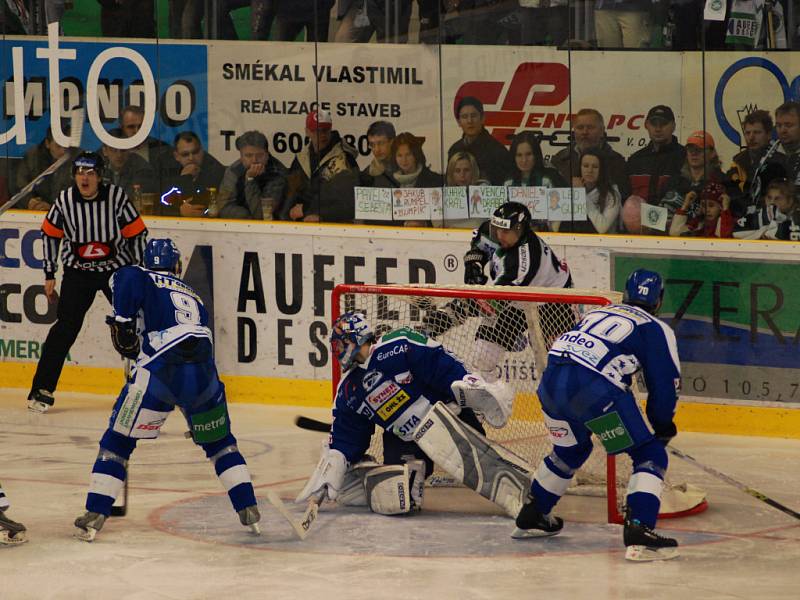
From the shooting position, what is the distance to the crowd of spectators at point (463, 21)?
909 centimetres

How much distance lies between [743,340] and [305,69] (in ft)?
9.86

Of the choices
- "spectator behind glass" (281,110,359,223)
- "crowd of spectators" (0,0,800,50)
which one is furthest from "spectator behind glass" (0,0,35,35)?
"spectator behind glass" (281,110,359,223)

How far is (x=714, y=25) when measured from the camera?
9133mm

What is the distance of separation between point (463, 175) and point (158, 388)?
11.4ft

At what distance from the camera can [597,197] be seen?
9.47 meters

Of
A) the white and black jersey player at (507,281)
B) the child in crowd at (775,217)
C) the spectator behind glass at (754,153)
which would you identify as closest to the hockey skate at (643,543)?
the white and black jersey player at (507,281)

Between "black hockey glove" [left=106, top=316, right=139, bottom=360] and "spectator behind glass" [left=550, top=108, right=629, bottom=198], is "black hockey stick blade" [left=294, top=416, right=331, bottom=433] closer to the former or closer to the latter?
"black hockey glove" [left=106, top=316, right=139, bottom=360]

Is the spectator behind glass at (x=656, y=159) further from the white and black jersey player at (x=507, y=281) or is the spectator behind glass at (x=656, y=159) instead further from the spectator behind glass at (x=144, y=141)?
the spectator behind glass at (x=144, y=141)

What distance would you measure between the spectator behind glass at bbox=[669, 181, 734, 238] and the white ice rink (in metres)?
1.19

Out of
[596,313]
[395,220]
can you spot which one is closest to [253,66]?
[395,220]

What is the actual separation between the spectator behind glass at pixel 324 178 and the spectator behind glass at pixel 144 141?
92cm

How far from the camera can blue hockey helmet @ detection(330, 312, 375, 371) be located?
7.12 meters

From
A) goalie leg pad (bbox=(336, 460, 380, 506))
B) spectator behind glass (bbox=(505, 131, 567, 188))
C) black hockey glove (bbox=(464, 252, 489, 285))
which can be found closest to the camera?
goalie leg pad (bbox=(336, 460, 380, 506))

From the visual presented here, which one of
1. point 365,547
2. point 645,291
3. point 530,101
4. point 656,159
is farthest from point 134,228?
point 645,291
